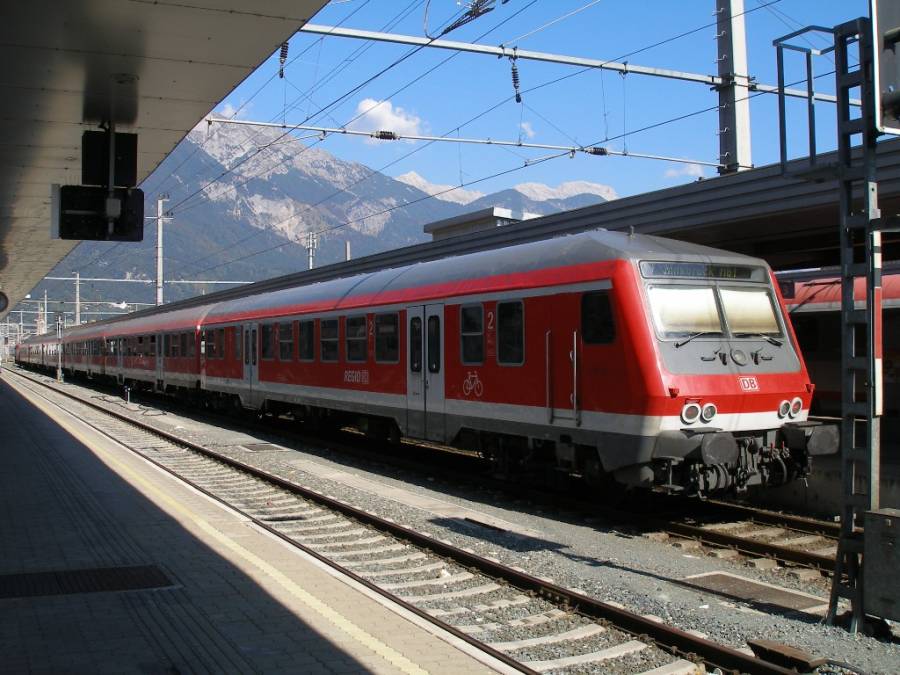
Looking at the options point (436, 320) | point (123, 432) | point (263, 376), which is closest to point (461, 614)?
point (436, 320)

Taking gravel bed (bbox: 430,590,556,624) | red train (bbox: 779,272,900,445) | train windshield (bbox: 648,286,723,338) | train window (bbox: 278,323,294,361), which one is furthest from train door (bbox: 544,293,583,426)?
train window (bbox: 278,323,294,361)

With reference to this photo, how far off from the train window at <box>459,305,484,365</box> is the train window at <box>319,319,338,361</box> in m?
4.28

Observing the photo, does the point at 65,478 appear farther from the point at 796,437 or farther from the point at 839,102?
the point at 839,102

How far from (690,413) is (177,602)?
16.7 ft

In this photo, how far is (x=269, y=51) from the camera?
8055 millimetres

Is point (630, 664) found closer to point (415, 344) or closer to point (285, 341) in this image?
point (415, 344)

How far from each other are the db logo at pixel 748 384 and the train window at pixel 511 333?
8.29 feet

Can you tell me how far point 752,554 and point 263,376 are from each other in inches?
496

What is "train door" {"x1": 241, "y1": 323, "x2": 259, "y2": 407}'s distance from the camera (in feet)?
61.9

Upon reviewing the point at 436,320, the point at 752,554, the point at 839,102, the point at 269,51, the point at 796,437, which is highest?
the point at 269,51

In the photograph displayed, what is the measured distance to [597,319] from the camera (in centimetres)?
902

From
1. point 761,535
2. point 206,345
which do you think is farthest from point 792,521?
point 206,345

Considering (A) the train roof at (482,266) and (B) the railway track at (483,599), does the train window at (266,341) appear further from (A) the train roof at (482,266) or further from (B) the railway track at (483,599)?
(B) the railway track at (483,599)

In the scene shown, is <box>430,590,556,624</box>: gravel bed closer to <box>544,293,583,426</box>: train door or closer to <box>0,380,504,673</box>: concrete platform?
<box>0,380,504,673</box>: concrete platform
